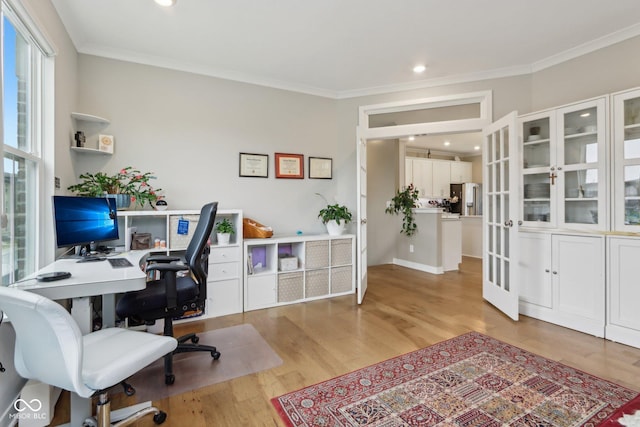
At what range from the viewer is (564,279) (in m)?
2.84

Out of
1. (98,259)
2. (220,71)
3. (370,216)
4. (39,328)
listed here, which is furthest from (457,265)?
(39,328)

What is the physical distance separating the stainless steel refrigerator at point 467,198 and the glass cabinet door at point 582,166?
15.0 feet

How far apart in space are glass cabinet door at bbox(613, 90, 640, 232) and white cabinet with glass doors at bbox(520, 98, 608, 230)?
3.3 inches

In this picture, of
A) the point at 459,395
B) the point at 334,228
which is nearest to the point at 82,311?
the point at 459,395

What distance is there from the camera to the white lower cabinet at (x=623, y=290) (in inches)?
95.4

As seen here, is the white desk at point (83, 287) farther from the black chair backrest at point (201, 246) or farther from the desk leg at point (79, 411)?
the black chair backrest at point (201, 246)

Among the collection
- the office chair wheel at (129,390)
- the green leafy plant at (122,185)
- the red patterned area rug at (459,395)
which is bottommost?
the red patterned area rug at (459,395)

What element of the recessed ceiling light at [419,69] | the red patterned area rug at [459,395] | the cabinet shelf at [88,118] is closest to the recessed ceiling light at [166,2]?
the cabinet shelf at [88,118]

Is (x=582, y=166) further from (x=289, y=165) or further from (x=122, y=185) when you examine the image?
(x=122, y=185)

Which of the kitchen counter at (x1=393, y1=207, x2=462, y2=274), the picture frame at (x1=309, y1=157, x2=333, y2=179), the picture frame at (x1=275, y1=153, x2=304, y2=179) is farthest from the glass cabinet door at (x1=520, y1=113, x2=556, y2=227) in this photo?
the picture frame at (x1=275, y1=153, x2=304, y2=179)

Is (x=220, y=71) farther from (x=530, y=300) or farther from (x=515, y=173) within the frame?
(x=530, y=300)

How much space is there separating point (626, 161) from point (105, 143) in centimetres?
457

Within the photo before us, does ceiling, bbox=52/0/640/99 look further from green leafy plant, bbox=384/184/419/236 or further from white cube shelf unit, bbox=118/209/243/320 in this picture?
green leafy plant, bbox=384/184/419/236

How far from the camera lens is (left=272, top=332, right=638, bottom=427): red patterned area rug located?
→ 5.34ft
